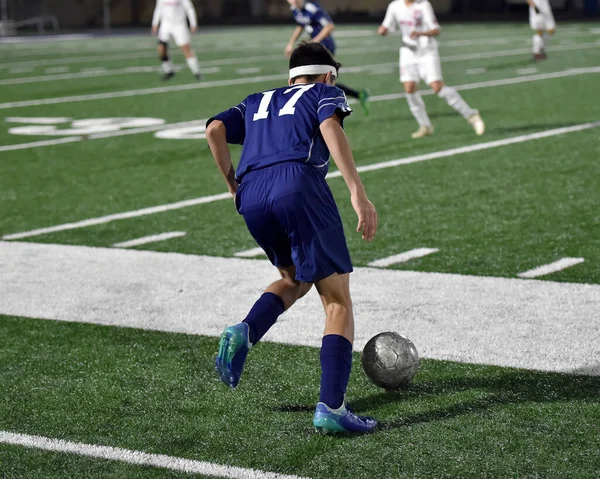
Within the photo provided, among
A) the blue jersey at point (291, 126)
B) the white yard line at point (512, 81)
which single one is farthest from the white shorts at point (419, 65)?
the blue jersey at point (291, 126)

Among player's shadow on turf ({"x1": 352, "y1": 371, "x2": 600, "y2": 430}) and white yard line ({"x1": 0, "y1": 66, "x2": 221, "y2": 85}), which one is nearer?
player's shadow on turf ({"x1": 352, "y1": 371, "x2": 600, "y2": 430})

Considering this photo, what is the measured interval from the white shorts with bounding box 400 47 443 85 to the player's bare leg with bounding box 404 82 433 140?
3.6 inches

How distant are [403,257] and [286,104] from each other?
3237 mm

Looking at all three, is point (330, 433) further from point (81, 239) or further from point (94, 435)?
point (81, 239)

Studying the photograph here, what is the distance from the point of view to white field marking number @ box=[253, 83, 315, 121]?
4.77 m

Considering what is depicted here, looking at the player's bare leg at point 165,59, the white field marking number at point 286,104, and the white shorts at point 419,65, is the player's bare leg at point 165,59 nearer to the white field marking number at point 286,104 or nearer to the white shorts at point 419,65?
the white shorts at point 419,65

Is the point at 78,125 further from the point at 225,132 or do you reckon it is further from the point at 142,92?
the point at 225,132

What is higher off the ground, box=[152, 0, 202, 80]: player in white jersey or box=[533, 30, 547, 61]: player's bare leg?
box=[152, 0, 202, 80]: player in white jersey

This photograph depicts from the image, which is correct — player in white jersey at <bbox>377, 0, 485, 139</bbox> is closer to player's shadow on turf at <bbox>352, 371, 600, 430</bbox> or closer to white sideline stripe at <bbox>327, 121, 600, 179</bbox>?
white sideline stripe at <bbox>327, 121, 600, 179</bbox>

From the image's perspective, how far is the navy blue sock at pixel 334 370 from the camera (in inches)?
180

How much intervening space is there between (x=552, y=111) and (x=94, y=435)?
40.1ft

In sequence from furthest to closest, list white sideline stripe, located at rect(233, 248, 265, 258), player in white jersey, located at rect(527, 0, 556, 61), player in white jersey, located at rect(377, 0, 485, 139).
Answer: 1. player in white jersey, located at rect(527, 0, 556, 61)
2. player in white jersey, located at rect(377, 0, 485, 139)
3. white sideline stripe, located at rect(233, 248, 265, 258)

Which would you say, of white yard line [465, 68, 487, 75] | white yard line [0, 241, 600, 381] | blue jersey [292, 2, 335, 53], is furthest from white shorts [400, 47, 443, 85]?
white yard line [465, 68, 487, 75]

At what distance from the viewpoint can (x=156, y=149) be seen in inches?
541
